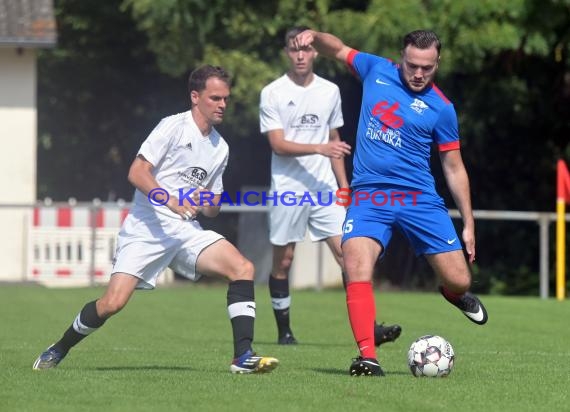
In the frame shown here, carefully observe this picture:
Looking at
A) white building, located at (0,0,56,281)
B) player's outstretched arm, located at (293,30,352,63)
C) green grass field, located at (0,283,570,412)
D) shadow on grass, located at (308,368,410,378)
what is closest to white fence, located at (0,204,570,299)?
white building, located at (0,0,56,281)

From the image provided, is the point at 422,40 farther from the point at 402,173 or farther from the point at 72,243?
the point at 72,243

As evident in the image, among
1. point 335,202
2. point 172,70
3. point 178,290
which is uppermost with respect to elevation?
point 172,70

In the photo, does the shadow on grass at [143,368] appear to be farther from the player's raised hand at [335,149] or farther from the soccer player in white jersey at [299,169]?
the soccer player in white jersey at [299,169]

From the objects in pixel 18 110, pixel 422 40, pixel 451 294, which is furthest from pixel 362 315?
pixel 18 110

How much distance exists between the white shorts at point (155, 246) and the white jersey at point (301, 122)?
2.83m

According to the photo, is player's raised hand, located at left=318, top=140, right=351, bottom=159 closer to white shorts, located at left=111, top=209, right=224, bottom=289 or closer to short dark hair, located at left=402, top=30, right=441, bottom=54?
white shorts, located at left=111, top=209, right=224, bottom=289

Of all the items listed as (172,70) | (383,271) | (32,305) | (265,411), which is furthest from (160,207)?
(383,271)

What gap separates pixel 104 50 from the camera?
101 feet

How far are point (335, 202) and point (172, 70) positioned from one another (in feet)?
40.1

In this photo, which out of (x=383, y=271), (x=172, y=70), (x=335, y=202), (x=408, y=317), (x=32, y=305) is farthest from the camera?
(x=383, y=271)

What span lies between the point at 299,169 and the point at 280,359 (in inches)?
91.7

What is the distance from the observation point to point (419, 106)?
9453 millimetres

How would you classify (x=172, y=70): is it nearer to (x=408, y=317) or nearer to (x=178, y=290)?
(x=178, y=290)

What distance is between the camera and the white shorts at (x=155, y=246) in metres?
9.70
